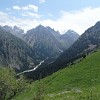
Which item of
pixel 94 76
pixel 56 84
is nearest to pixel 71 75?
pixel 56 84

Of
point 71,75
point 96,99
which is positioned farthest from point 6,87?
point 96,99

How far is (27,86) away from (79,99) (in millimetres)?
39419

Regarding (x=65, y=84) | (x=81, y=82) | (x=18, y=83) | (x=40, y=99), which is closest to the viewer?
(x=40, y=99)

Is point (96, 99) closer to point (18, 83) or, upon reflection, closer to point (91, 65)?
point (18, 83)

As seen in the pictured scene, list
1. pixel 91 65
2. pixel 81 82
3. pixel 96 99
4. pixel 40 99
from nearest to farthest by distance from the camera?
pixel 40 99 < pixel 96 99 < pixel 81 82 < pixel 91 65

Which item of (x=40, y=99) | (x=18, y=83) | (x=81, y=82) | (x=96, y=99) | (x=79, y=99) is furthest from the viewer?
(x=18, y=83)

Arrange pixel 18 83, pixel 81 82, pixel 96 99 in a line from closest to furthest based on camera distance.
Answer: pixel 96 99 < pixel 81 82 < pixel 18 83

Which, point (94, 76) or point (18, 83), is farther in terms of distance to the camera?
point (18, 83)

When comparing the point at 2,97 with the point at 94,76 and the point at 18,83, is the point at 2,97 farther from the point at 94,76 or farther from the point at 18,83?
the point at 94,76

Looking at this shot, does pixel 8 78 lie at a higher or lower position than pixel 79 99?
higher

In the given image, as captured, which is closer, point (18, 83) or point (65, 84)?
point (65, 84)

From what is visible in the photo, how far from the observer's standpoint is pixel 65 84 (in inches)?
2350

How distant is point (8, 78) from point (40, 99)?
37612 mm

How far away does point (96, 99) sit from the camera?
86.9 ft
